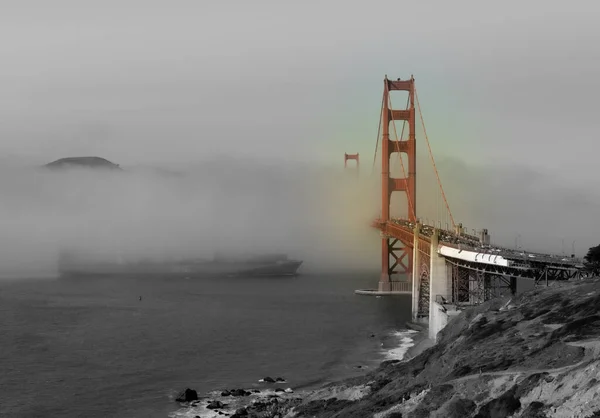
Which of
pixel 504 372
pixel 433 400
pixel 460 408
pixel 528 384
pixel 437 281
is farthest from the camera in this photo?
pixel 437 281

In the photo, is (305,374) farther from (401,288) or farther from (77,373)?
(401,288)

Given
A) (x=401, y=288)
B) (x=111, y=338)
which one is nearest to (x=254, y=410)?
(x=111, y=338)

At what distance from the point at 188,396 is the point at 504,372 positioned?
95.4 ft

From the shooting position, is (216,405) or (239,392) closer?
(216,405)

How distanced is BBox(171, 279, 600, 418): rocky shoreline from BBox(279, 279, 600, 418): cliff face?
50 millimetres

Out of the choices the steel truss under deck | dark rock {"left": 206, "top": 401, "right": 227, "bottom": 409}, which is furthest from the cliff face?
dark rock {"left": 206, "top": 401, "right": 227, "bottom": 409}

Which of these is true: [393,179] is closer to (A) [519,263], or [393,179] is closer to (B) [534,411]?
(A) [519,263]

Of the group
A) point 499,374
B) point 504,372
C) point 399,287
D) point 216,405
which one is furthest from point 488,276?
point 399,287

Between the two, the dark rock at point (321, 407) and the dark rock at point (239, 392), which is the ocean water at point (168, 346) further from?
the dark rock at point (321, 407)

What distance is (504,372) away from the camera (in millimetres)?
33688

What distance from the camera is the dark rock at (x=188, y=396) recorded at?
54.6 m

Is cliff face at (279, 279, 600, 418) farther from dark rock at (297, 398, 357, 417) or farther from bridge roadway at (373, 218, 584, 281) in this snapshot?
bridge roadway at (373, 218, 584, 281)

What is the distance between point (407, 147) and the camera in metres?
138

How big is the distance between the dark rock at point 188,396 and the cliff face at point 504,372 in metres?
12.1
